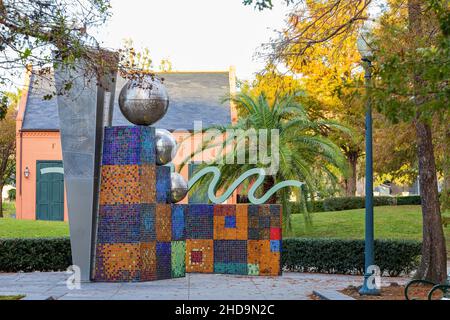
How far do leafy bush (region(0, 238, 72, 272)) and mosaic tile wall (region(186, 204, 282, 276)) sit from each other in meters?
3.17

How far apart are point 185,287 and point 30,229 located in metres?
10.9

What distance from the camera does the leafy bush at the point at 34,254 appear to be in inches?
737

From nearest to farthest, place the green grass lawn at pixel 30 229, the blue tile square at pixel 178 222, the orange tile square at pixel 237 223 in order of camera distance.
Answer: the blue tile square at pixel 178 222 → the orange tile square at pixel 237 223 → the green grass lawn at pixel 30 229

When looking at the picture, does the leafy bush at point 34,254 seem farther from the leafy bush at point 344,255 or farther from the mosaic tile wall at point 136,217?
the leafy bush at point 344,255

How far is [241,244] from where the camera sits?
18.6 meters

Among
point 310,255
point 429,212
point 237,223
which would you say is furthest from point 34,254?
point 429,212

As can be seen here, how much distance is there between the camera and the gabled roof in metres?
33.0

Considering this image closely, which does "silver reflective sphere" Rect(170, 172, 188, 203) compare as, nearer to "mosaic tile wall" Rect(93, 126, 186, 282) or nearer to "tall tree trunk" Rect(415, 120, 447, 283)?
"mosaic tile wall" Rect(93, 126, 186, 282)

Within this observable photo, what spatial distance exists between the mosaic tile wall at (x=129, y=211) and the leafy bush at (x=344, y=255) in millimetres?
4966

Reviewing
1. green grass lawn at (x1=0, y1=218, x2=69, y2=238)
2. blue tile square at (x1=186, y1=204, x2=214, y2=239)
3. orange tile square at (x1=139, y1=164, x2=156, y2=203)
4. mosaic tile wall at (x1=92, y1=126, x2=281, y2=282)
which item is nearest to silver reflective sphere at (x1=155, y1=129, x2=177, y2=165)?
mosaic tile wall at (x1=92, y1=126, x2=281, y2=282)

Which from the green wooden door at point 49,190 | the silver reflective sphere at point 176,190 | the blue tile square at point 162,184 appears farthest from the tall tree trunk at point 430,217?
the green wooden door at point 49,190

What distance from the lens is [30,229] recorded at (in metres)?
24.6

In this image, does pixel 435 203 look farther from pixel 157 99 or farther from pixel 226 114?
pixel 226 114

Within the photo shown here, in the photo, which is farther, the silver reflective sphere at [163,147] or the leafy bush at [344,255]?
the leafy bush at [344,255]
